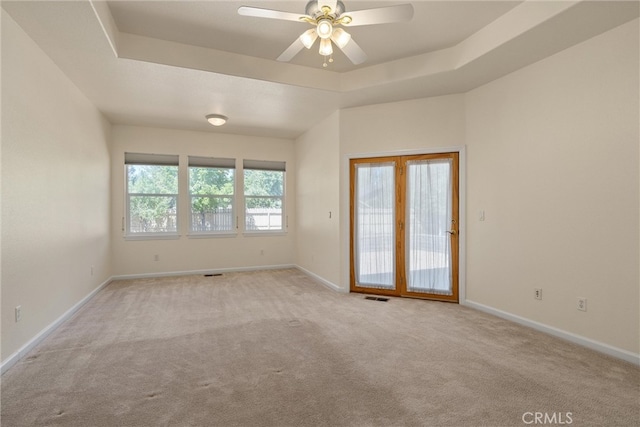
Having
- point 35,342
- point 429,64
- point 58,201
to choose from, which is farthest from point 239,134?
point 35,342

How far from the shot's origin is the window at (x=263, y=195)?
21.0ft

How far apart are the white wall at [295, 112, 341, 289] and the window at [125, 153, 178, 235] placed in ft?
7.95

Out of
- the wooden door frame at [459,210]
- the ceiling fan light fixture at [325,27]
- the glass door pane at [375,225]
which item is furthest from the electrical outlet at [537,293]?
the ceiling fan light fixture at [325,27]

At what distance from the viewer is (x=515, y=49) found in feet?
9.75

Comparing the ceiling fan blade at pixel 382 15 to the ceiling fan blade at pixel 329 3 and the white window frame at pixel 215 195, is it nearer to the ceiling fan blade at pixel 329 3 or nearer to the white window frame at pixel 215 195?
the ceiling fan blade at pixel 329 3

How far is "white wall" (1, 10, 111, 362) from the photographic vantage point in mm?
2453

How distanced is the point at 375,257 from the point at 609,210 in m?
2.67

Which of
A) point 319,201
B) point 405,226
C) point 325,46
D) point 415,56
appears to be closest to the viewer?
point 325,46

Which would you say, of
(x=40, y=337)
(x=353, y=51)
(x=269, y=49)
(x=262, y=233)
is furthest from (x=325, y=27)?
(x=262, y=233)

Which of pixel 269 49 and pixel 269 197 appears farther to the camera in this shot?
pixel 269 197

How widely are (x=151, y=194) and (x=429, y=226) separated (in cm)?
488

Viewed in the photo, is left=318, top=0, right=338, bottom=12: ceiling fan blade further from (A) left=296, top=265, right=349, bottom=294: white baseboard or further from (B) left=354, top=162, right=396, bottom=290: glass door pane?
(A) left=296, top=265, right=349, bottom=294: white baseboard

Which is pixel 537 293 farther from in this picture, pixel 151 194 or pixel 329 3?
pixel 151 194

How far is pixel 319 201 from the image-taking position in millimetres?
5500
